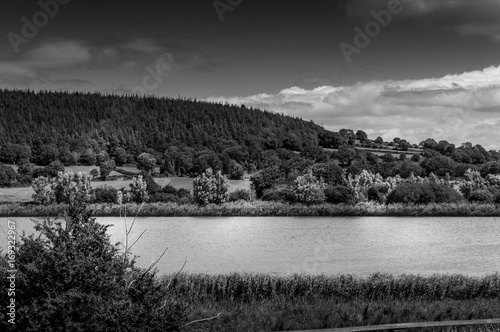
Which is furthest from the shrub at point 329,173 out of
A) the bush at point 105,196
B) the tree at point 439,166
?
the tree at point 439,166

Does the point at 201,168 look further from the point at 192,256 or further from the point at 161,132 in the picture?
the point at 161,132

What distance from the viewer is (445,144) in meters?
83.3

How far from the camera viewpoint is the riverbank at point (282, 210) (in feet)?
70.1

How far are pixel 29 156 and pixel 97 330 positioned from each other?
72787 millimetres

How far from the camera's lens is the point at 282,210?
22.0 meters

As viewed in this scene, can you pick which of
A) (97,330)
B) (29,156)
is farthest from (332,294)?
(29,156)

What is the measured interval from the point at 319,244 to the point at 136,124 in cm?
9044

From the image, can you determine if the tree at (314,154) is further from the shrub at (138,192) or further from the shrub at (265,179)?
the shrub at (138,192)

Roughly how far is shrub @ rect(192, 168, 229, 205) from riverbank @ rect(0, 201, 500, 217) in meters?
2.04

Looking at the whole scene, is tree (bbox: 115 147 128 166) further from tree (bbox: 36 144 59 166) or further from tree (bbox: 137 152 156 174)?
tree (bbox: 36 144 59 166)

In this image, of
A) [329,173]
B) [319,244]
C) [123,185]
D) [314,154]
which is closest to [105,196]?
[123,185]

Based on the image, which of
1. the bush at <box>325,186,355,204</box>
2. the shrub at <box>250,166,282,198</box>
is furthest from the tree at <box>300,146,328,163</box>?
the bush at <box>325,186,355,204</box>

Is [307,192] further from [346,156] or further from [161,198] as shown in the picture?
[346,156]

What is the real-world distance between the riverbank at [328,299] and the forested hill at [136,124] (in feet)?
219
